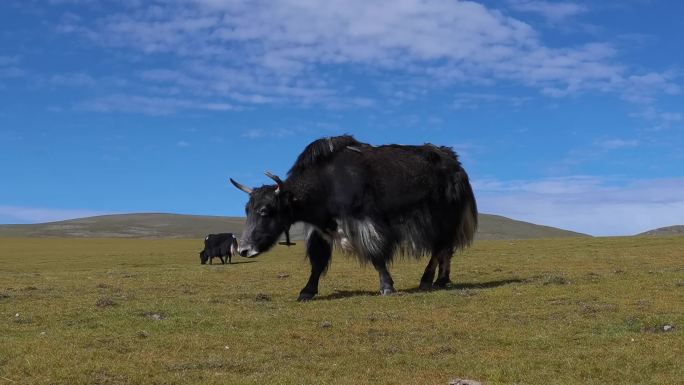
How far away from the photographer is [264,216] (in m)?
13.6

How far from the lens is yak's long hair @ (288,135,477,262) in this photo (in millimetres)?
13711

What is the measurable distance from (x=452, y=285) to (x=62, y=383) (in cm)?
979

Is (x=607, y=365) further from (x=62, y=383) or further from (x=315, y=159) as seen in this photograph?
→ (x=315, y=159)

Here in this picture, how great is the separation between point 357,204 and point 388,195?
673 millimetres

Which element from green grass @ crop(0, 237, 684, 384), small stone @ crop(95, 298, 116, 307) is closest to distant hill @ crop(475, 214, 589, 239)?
green grass @ crop(0, 237, 684, 384)

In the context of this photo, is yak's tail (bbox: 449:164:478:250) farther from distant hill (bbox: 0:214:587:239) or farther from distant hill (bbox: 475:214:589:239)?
distant hill (bbox: 0:214:587:239)

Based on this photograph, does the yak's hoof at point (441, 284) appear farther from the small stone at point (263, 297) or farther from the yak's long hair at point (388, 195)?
the small stone at point (263, 297)

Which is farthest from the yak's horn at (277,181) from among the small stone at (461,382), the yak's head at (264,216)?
the small stone at (461,382)

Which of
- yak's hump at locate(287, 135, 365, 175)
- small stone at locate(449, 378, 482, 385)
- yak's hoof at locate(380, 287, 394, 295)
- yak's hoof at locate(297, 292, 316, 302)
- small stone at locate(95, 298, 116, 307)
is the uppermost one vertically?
yak's hump at locate(287, 135, 365, 175)

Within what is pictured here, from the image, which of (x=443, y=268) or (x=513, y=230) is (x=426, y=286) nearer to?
(x=443, y=268)

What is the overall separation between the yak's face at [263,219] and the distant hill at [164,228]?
126423 mm

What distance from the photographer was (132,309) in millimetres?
12148

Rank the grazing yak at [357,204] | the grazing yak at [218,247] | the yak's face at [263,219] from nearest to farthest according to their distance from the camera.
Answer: the yak's face at [263,219] → the grazing yak at [357,204] → the grazing yak at [218,247]

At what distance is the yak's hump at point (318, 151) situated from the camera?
14078mm
